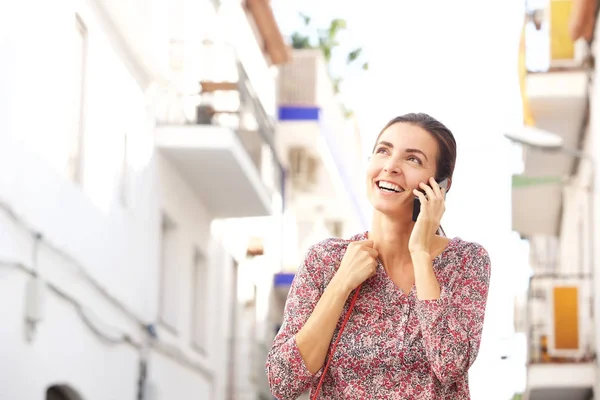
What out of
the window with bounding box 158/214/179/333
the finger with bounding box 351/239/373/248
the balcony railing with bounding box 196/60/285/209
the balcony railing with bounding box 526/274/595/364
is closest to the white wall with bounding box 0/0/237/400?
the window with bounding box 158/214/179/333

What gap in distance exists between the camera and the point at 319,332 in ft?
14.5

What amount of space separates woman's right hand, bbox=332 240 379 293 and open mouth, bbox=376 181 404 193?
20 centimetres

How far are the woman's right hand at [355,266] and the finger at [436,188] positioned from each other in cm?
28

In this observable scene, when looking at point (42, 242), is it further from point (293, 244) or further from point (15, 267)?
point (293, 244)

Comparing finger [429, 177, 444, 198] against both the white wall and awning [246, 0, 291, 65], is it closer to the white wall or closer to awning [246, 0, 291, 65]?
the white wall

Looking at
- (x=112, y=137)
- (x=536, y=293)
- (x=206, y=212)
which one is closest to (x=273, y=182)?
(x=206, y=212)

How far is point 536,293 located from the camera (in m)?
21.9

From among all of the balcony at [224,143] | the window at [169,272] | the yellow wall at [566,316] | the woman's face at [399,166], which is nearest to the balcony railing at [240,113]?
the balcony at [224,143]

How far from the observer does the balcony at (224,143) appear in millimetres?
19656

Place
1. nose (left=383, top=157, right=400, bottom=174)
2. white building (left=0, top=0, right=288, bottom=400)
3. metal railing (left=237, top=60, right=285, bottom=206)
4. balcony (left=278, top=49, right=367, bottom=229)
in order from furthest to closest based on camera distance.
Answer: balcony (left=278, top=49, right=367, bottom=229), metal railing (left=237, top=60, right=285, bottom=206), white building (left=0, top=0, right=288, bottom=400), nose (left=383, top=157, right=400, bottom=174)

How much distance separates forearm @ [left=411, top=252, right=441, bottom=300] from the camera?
445 cm

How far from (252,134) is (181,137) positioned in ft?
Answer: 7.50

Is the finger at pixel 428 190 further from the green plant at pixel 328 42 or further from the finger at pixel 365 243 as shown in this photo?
the green plant at pixel 328 42

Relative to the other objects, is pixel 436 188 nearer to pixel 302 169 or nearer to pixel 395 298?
pixel 395 298
